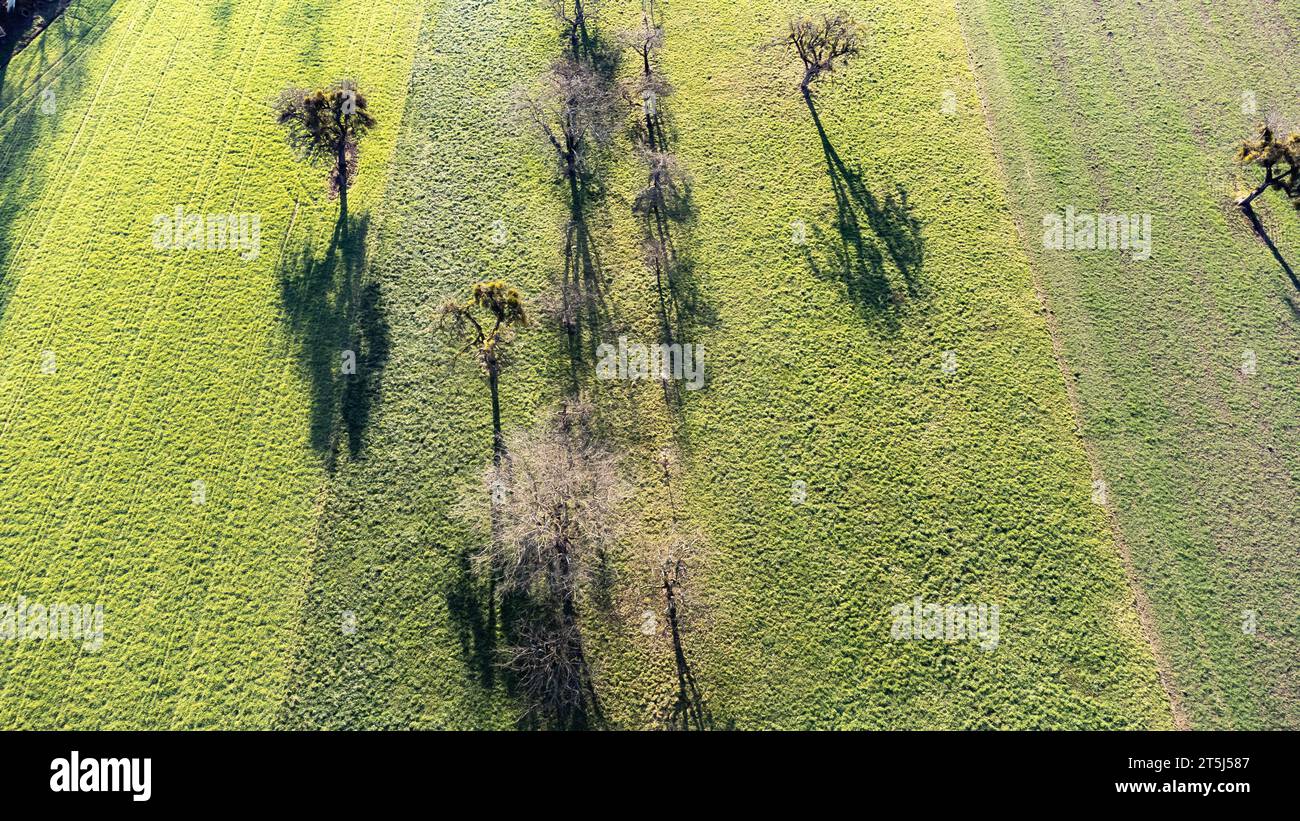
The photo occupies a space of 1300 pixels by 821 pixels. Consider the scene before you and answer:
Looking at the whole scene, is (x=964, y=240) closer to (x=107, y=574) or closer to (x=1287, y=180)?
(x=1287, y=180)

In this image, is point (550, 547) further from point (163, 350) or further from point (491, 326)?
point (163, 350)

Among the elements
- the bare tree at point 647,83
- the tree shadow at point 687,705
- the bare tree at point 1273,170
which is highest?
the bare tree at point 647,83

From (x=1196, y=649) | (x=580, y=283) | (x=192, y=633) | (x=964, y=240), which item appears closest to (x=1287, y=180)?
(x=964, y=240)

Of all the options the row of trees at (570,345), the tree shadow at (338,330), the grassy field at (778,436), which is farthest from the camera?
the tree shadow at (338,330)

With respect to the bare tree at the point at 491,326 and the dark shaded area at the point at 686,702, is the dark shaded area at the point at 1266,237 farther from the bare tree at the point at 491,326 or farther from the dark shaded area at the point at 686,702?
the bare tree at the point at 491,326

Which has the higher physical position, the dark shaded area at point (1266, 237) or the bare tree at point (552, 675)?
the dark shaded area at point (1266, 237)

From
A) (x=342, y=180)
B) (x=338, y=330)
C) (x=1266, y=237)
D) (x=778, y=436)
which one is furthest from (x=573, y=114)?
(x=1266, y=237)

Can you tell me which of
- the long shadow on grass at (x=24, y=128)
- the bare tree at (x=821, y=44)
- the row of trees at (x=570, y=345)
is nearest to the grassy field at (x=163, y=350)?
the long shadow on grass at (x=24, y=128)

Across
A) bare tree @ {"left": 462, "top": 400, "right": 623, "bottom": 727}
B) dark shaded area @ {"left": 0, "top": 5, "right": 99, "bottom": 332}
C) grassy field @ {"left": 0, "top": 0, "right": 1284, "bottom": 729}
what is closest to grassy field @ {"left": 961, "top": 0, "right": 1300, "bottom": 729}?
grassy field @ {"left": 0, "top": 0, "right": 1284, "bottom": 729}
